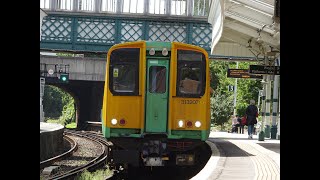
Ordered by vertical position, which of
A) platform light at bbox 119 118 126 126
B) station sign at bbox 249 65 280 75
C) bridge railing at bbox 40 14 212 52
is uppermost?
bridge railing at bbox 40 14 212 52

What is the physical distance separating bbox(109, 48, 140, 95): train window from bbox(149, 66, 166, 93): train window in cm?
30

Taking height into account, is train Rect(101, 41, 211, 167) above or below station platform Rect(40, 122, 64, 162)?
above

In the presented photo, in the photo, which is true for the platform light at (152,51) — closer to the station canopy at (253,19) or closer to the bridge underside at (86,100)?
the station canopy at (253,19)

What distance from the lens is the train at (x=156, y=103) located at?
393 inches

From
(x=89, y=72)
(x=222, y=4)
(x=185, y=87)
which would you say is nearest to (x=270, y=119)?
→ (x=222, y=4)

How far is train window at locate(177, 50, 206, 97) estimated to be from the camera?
10195mm

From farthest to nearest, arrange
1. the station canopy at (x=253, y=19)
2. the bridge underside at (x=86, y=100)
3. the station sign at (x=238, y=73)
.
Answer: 1. the bridge underside at (x=86, y=100)
2. the station sign at (x=238, y=73)
3. the station canopy at (x=253, y=19)

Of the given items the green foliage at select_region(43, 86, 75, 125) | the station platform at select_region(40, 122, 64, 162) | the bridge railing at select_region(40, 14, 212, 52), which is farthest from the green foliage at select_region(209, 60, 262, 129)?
the green foliage at select_region(43, 86, 75, 125)

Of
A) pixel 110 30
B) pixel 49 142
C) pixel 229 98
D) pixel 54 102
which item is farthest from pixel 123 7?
pixel 54 102

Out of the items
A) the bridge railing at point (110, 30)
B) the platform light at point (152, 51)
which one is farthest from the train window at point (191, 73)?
the bridge railing at point (110, 30)

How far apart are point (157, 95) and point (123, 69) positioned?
0.83 meters

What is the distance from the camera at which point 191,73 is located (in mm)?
10320

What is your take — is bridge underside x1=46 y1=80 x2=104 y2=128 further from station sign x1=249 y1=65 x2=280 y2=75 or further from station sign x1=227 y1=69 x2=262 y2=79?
station sign x1=249 y1=65 x2=280 y2=75
